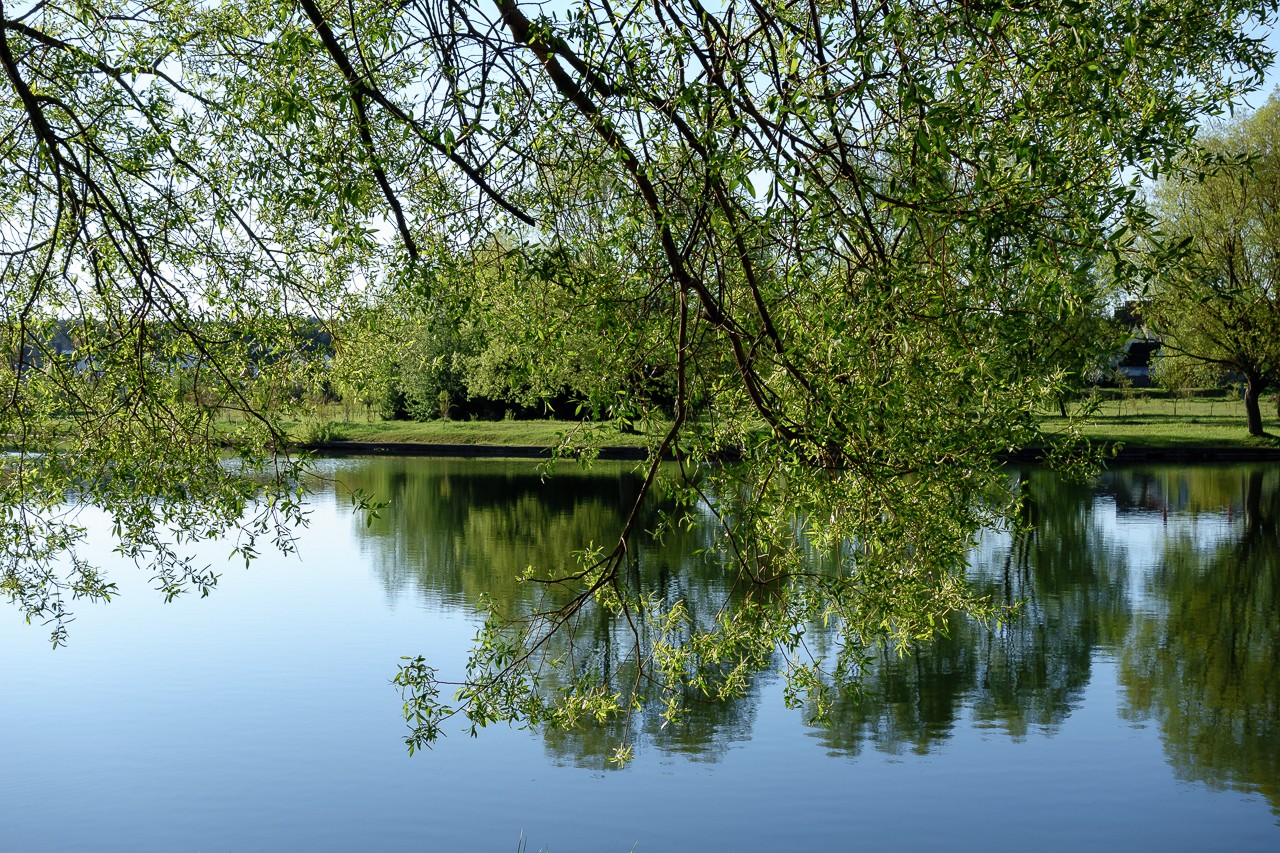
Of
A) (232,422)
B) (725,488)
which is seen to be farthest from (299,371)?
(725,488)

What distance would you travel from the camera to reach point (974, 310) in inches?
222

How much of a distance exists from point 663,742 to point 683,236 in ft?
26.5

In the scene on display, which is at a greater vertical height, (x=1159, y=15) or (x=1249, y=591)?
(x=1159, y=15)

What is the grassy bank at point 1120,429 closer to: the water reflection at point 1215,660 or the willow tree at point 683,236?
the water reflection at point 1215,660

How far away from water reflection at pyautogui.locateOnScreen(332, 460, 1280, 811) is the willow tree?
44.8 inches

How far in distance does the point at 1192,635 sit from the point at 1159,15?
12803mm

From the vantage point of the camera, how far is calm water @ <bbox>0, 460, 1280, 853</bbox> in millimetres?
10555

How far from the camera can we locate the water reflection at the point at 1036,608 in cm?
1274

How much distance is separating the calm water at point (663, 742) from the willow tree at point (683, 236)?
336cm

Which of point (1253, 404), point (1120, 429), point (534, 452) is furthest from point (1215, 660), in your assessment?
point (534, 452)

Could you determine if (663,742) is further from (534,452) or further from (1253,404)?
(1253,404)

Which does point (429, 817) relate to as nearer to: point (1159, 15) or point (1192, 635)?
point (1159, 15)

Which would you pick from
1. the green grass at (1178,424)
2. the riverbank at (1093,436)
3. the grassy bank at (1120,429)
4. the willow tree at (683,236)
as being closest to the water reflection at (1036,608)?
the willow tree at (683,236)

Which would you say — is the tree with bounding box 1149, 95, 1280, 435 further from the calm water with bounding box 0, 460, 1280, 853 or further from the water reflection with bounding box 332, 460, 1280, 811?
the calm water with bounding box 0, 460, 1280, 853
